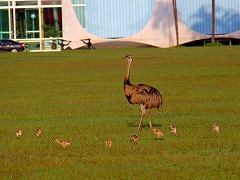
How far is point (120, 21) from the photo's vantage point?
93438 mm

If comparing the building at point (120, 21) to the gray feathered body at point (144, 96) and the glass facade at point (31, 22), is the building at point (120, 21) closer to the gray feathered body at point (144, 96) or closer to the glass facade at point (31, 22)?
the glass facade at point (31, 22)

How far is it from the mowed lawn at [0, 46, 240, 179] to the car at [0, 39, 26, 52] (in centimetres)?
3916

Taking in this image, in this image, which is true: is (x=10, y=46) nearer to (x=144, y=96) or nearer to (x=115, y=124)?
(x=115, y=124)

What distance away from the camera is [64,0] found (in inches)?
3711

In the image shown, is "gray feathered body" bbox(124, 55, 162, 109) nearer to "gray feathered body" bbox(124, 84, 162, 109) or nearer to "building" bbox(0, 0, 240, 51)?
"gray feathered body" bbox(124, 84, 162, 109)

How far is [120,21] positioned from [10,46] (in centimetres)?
1373

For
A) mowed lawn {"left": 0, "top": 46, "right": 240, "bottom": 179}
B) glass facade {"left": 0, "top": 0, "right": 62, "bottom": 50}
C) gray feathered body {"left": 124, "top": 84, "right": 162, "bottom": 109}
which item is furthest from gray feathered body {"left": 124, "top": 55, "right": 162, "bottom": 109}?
glass facade {"left": 0, "top": 0, "right": 62, "bottom": 50}

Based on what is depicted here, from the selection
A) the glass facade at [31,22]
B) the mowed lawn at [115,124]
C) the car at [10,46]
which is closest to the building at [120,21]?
the glass facade at [31,22]

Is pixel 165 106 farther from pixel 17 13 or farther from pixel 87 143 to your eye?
pixel 17 13

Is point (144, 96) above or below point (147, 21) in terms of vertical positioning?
above

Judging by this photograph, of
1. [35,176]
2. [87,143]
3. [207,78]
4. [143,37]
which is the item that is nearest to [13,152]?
[87,143]

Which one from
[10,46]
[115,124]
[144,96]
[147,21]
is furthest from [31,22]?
[144,96]

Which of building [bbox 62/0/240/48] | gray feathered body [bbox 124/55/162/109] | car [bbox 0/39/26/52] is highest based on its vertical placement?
gray feathered body [bbox 124/55/162/109]

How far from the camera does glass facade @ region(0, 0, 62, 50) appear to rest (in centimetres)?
9194
